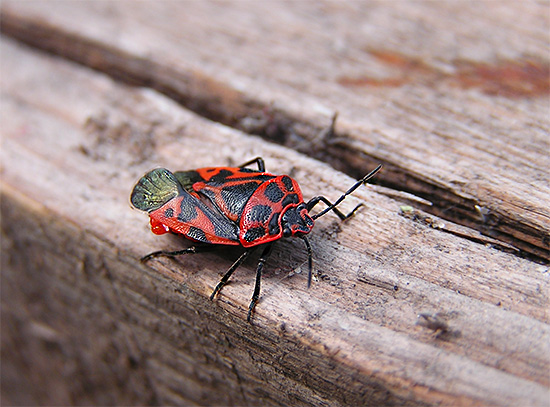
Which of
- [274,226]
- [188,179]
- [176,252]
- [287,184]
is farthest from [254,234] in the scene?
[188,179]

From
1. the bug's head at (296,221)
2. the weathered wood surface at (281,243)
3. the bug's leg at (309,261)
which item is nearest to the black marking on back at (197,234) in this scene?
the weathered wood surface at (281,243)

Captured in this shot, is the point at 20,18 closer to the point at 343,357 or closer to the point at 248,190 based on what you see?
the point at 248,190

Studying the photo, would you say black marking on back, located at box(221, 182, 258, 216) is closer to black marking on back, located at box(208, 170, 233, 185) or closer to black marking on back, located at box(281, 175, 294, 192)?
black marking on back, located at box(208, 170, 233, 185)

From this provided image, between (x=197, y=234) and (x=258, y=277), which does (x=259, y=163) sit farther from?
(x=258, y=277)

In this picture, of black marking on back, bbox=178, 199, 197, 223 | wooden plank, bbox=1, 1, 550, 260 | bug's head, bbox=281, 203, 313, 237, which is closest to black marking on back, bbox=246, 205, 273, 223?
bug's head, bbox=281, 203, 313, 237

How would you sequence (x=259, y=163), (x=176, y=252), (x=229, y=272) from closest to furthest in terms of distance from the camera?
1. (x=229, y=272)
2. (x=176, y=252)
3. (x=259, y=163)

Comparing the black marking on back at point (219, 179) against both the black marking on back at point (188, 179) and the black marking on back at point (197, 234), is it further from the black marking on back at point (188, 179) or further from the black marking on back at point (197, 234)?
the black marking on back at point (197, 234)
